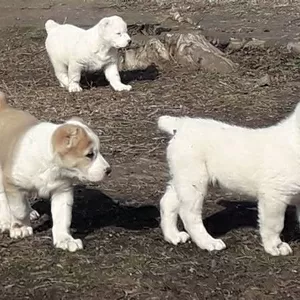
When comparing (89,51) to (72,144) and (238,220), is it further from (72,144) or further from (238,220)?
(72,144)

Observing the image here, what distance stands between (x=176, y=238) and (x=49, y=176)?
2.90 feet

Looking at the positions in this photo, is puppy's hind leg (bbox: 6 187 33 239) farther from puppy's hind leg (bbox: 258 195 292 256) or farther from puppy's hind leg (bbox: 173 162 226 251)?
puppy's hind leg (bbox: 258 195 292 256)

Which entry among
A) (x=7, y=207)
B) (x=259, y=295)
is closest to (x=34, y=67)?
(x=7, y=207)

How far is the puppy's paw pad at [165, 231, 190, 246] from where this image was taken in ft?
17.5

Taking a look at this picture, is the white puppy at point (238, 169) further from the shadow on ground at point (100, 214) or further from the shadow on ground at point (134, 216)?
the shadow on ground at point (100, 214)

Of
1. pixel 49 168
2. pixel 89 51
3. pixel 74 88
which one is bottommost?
pixel 74 88

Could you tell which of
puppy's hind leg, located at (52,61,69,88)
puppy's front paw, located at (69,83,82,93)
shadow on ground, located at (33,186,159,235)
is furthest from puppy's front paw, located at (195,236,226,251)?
puppy's hind leg, located at (52,61,69,88)

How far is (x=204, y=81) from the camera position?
32.3ft

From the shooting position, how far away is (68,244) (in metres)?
5.25

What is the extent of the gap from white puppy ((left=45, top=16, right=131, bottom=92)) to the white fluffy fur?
4.28m

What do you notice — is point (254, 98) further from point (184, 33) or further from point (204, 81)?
point (184, 33)

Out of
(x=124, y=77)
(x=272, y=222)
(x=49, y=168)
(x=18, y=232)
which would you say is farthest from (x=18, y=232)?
(x=124, y=77)

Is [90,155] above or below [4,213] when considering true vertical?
above

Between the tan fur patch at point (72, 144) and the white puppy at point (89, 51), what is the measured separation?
4.52 m
